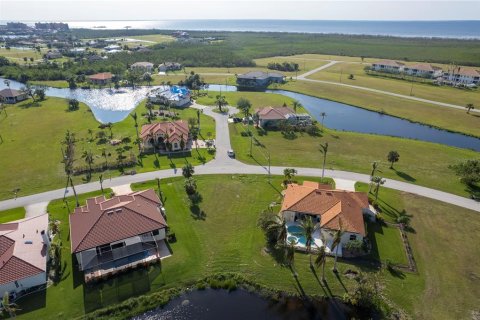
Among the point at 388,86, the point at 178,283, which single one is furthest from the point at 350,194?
the point at 388,86

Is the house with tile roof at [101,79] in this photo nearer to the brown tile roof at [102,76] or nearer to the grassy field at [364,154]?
the brown tile roof at [102,76]

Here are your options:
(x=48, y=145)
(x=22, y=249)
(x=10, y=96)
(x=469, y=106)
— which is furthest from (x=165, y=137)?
(x=469, y=106)

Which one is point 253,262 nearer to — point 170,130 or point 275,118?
point 170,130

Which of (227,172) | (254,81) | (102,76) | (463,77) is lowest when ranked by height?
Answer: (227,172)

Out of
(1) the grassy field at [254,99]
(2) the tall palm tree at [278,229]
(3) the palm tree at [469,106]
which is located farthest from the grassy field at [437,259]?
(3) the palm tree at [469,106]

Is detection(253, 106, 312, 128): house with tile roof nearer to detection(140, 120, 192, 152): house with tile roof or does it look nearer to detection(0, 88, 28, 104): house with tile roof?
detection(140, 120, 192, 152): house with tile roof

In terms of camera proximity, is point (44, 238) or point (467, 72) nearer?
point (44, 238)

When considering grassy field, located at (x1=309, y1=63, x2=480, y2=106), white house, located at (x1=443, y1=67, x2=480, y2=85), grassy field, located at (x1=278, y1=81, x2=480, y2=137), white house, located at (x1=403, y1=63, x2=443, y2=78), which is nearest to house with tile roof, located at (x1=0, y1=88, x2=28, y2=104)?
grassy field, located at (x1=278, y1=81, x2=480, y2=137)

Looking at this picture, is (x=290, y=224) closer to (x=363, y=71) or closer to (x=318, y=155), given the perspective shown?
(x=318, y=155)
